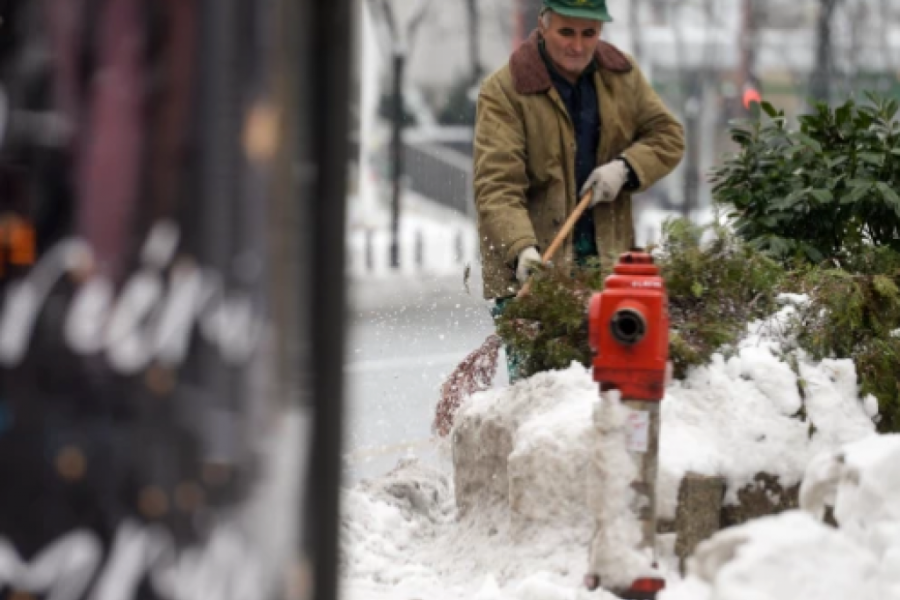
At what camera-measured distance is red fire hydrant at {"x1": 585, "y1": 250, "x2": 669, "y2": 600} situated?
4551mm

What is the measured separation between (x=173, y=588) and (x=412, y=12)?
20533 millimetres

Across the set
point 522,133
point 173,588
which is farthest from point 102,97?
point 522,133

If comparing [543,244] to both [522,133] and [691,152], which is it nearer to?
[522,133]

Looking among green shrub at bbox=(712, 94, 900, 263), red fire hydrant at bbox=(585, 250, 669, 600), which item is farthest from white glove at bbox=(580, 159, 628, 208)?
red fire hydrant at bbox=(585, 250, 669, 600)

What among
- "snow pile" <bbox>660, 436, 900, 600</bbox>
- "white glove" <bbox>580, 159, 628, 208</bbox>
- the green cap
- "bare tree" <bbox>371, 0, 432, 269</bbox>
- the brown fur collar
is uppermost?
"bare tree" <bbox>371, 0, 432, 269</bbox>

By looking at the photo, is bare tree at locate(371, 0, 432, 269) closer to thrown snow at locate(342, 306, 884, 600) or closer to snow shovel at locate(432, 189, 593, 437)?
snow shovel at locate(432, 189, 593, 437)

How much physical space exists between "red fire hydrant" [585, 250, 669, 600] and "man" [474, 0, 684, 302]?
195 cm

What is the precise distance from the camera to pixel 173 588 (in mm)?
2484

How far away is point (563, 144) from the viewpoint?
679 centimetres

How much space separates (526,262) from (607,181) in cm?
55

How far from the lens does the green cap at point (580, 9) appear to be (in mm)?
6617

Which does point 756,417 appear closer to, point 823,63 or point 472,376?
point 472,376

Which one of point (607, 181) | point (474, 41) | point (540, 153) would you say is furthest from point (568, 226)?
point (474, 41)

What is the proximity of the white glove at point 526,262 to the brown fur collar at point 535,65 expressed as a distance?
26.9 inches
